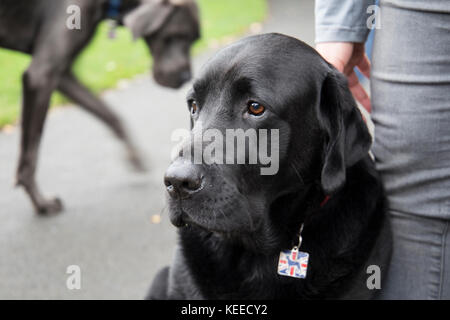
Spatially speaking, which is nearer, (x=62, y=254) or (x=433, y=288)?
(x=433, y=288)

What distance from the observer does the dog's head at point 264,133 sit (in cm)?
216

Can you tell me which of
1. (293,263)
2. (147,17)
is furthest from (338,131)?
(147,17)

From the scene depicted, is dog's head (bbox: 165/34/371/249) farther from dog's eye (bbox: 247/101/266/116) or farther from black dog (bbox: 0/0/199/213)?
black dog (bbox: 0/0/199/213)

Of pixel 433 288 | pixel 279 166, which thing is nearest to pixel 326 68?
pixel 279 166

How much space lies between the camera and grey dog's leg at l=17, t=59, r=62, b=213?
4.17 metres

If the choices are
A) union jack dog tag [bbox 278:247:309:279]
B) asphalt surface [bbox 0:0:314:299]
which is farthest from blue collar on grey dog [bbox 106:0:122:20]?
union jack dog tag [bbox 278:247:309:279]

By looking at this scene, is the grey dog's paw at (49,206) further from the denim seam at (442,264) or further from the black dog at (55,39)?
the denim seam at (442,264)

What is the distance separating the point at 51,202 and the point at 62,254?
63 centimetres

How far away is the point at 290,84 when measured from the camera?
Answer: 2.21 meters

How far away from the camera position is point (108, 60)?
8.84m

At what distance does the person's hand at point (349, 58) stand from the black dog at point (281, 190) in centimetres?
29

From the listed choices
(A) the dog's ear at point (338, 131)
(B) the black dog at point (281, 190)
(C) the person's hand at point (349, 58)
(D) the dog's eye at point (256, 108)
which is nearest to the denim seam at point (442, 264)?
(B) the black dog at point (281, 190)

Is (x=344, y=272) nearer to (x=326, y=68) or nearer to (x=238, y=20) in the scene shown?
(x=326, y=68)

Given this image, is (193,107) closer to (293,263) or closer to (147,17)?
(293,263)
